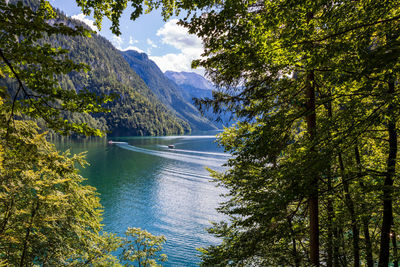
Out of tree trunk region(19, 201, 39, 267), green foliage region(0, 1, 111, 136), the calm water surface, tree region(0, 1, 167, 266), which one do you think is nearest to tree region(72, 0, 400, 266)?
green foliage region(0, 1, 111, 136)

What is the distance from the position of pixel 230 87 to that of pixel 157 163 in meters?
55.5

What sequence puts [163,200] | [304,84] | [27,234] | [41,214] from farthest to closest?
[163,200], [41,214], [27,234], [304,84]

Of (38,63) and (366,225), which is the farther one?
(366,225)

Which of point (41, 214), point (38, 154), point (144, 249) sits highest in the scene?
point (38, 154)

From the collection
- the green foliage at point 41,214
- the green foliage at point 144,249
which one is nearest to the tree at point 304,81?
the green foliage at point 41,214

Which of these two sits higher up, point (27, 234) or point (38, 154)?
point (38, 154)

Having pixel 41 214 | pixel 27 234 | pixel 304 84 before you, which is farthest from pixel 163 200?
pixel 304 84

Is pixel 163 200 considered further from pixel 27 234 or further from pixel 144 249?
pixel 27 234

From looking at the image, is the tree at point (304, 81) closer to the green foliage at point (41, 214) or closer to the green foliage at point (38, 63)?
the green foliage at point (38, 63)

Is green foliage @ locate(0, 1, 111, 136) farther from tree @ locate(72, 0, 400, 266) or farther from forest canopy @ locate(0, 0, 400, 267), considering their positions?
tree @ locate(72, 0, 400, 266)

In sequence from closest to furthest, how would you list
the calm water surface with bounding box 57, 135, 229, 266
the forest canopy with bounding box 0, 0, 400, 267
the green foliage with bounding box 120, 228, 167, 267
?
the forest canopy with bounding box 0, 0, 400, 267
the green foliage with bounding box 120, 228, 167, 267
the calm water surface with bounding box 57, 135, 229, 266

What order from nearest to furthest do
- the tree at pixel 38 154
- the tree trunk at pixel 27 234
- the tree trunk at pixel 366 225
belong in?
1. the tree at pixel 38 154
2. the tree trunk at pixel 366 225
3. the tree trunk at pixel 27 234

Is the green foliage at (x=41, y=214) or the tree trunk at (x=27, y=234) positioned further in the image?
the tree trunk at (x=27, y=234)

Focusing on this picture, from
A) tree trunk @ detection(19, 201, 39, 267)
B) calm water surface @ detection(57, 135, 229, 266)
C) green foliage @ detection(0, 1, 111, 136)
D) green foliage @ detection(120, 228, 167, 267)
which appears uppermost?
green foliage @ detection(0, 1, 111, 136)
